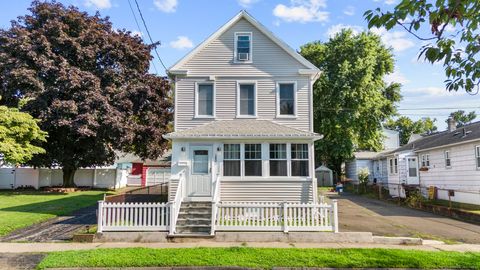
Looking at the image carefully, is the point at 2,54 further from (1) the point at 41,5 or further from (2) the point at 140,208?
(2) the point at 140,208

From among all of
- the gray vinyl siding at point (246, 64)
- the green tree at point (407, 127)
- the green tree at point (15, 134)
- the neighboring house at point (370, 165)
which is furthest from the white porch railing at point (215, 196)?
the green tree at point (407, 127)

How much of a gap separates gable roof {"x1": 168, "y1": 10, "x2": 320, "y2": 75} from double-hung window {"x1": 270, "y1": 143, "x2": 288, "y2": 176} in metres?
3.57

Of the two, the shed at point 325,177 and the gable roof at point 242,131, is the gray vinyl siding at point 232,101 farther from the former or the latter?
the shed at point 325,177

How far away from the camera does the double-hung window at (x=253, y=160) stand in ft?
49.5

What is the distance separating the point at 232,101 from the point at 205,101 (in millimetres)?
1188

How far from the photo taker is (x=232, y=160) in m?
15.1

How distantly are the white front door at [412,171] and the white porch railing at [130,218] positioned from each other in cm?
2180

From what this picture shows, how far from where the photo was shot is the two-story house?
48.9 ft

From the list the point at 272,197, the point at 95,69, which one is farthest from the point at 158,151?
the point at 272,197

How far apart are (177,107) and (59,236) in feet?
22.5

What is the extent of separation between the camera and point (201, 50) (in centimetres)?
1630

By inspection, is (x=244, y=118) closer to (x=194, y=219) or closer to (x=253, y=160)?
(x=253, y=160)

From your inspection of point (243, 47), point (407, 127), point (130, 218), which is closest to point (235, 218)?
point (130, 218)

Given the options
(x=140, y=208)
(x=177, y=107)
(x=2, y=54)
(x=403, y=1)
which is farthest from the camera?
(x=2, y=54)
